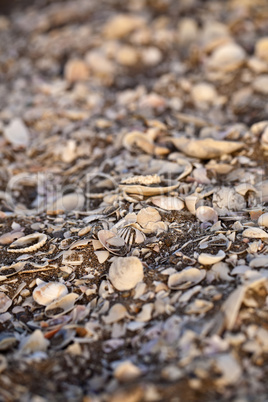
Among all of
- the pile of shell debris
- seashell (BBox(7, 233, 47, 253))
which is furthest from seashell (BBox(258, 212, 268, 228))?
Answer: seashell (BBox(7, 233, 47, 253))

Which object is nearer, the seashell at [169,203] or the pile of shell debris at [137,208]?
the pile of shell debris at [137,208]

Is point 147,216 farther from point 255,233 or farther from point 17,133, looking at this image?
point 17,133

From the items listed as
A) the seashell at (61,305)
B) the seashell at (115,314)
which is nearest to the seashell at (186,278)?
the seashell at (115,314)

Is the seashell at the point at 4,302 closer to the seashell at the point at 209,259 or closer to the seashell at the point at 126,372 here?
the seashell at the point at 126,372

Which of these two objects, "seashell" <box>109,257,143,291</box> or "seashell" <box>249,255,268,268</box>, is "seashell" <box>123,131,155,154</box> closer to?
"seashell" <box>109,257,143,291</box>

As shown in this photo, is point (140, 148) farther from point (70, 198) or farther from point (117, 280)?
point (117, 280)

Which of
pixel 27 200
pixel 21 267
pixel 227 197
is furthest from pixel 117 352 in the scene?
pixel 27 200

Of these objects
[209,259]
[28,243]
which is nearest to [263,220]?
[209,259]
